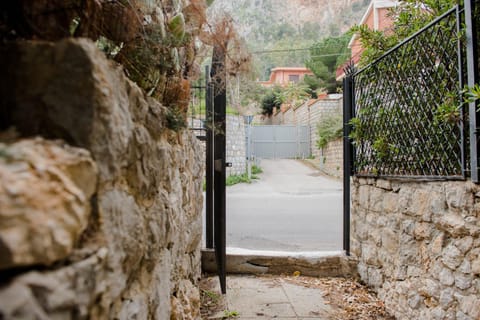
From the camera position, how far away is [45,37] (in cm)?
91

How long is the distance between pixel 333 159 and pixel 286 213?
6.18 metres

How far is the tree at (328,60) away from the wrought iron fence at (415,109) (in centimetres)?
1522

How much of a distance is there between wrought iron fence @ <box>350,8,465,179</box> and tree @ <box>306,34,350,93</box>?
15.2 metres

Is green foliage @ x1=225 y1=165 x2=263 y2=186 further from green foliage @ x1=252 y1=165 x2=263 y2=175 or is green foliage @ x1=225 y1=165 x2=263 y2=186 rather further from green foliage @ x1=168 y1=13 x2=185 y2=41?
green foliage @ x1=168 y1=13 x2=185 y2=41

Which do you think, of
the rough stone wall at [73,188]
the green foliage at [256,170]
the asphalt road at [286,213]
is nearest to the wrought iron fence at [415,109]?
the rough stone wall at [73,188]

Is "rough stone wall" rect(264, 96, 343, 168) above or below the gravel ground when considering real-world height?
above

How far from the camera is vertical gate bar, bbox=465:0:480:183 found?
1.74m

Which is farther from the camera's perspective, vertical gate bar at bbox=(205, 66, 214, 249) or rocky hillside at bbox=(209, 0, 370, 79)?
rocky hillside at bbox=(209, 0, 370, 79)

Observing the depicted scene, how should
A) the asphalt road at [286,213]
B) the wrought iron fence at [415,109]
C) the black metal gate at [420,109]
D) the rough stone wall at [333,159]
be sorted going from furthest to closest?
the rough stone wall at [333,159] → the asphalt road at [286,213] → the wrought iron fence at [415,109] → the black metal gate at [420,109]

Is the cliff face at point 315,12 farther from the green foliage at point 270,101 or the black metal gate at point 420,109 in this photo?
the black metal gate at point 420,109

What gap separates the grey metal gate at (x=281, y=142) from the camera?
16.0 meters

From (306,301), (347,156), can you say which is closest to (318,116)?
(347,156)

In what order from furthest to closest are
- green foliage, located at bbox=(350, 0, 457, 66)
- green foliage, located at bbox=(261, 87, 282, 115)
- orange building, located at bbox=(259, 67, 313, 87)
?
orange building, located at bbox=(259, 67, 313, 87) < green foliage, located at bbox=(261, 87, 282, 115) < green foliage, located at bbox=(350, 0, 457, 66)

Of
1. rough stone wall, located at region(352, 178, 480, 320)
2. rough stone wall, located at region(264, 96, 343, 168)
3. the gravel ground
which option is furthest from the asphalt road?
rough stone wall, located at region(352, 178, 480, 320)
